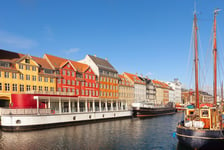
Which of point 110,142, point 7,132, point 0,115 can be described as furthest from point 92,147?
point 0,115

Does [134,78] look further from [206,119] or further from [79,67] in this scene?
[206,119]

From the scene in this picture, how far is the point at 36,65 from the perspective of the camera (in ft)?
198

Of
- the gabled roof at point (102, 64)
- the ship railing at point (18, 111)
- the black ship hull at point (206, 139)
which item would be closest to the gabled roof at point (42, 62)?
the ship railing at point (18, 111)

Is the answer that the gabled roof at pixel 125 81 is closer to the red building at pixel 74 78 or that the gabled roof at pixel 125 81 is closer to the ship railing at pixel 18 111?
the red building at pixel 74 78

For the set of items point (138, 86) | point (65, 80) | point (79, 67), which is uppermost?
point (79, 67)

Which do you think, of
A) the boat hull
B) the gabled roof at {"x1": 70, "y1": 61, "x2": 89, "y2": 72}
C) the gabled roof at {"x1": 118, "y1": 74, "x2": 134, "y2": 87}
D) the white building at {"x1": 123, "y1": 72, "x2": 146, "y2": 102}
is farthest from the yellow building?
the white building at {"x1": 123, "y1": 72, "x2": 146, "y2": 102}

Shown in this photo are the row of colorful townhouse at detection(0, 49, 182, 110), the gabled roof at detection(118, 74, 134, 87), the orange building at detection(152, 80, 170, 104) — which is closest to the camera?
the row of colorful townhouse at detection(0, 49, 182, 110)

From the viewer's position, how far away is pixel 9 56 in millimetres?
56906

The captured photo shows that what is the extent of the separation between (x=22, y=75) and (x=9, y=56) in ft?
18.8

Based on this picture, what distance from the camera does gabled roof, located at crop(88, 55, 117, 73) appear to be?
85988 mm

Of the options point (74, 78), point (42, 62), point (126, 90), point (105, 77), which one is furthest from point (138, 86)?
point (42, 62)

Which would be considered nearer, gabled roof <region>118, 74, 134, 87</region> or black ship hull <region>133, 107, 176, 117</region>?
black ship hull <region>133, 107, 176, 117</region>

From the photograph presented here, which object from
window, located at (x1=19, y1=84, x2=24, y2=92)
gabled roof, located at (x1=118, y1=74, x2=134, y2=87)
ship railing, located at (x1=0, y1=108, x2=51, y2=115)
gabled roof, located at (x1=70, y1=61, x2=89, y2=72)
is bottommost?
ship railing, located at (x1=0, y1=108, x2=51, y2=115)

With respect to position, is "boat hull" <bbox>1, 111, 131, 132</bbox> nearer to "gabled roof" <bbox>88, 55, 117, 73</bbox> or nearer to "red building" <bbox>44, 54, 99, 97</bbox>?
"red building" <bbox>44, 54, 99, 97</bbox>
